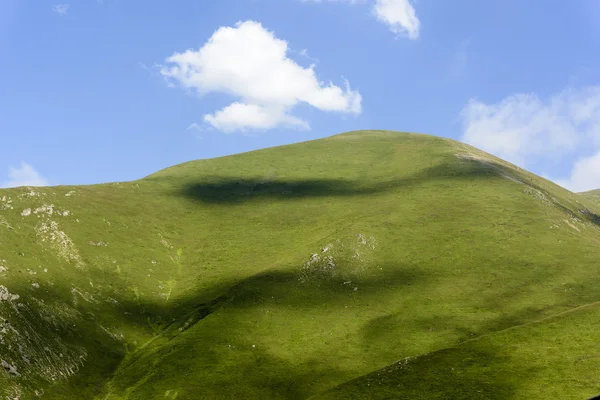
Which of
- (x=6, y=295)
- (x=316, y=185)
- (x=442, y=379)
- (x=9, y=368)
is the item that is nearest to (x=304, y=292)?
(x=442, y=379)

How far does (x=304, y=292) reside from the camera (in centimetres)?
9844

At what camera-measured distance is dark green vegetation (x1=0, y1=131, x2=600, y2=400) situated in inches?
2692

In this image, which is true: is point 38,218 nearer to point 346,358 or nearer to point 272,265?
point 272,265

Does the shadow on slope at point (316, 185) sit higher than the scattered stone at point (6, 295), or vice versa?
the shadow on slope at point (316, 185)

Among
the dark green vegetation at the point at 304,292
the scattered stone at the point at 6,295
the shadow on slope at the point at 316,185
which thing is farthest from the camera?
the shadow on slope at the point at 316,185

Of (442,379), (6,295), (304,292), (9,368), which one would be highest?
(6,295)

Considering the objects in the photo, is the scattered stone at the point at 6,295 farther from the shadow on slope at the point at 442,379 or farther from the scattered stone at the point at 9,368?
the shadow on slope at the point at 442,379

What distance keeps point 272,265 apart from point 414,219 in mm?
41888

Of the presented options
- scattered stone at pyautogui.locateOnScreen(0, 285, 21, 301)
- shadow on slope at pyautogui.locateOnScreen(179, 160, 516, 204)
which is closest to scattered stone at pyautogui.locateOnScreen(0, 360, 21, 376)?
scattered stone at pyautogui.locateOnScreen(0, 285, 21, 301)

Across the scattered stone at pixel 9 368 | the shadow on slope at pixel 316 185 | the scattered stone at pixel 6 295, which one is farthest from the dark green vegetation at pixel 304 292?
the shadow on slope at pixel 316 185

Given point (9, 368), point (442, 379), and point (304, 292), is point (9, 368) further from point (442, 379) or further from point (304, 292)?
point (442, 379)

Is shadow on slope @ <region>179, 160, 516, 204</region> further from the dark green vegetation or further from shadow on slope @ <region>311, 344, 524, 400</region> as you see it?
shadow on slope @ <region>311, 344, 524, 400</region>

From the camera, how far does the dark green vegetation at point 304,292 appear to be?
6838 centimetres

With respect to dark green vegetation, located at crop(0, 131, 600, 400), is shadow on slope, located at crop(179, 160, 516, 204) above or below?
above
